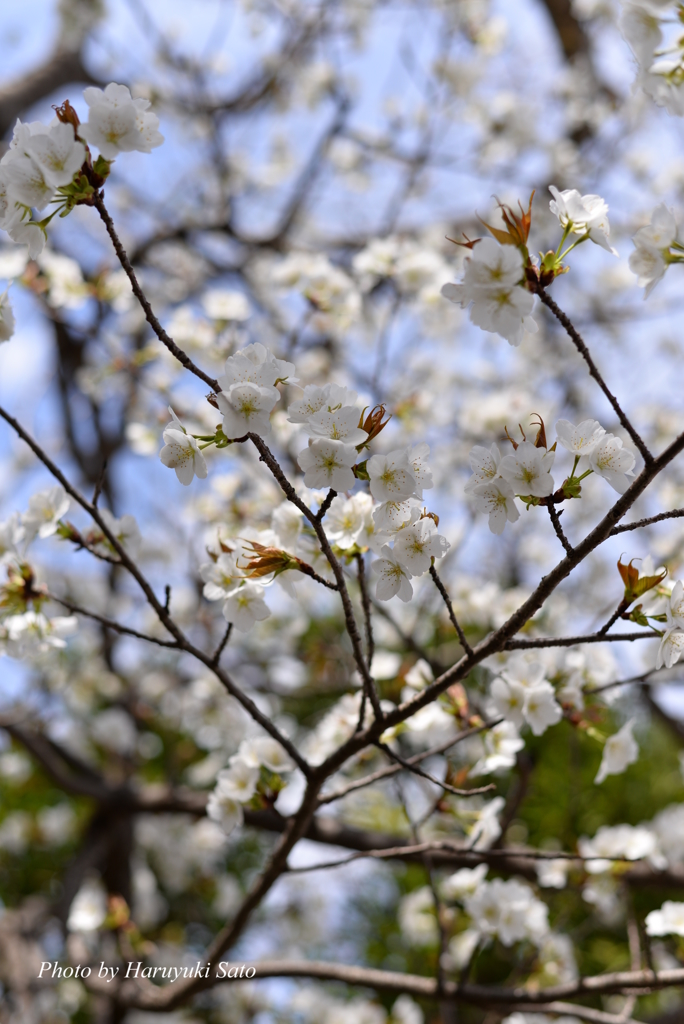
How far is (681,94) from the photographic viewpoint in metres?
0.73

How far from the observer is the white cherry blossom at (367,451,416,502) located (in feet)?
2.57

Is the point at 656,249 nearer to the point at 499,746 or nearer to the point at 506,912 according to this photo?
the point at 499,746

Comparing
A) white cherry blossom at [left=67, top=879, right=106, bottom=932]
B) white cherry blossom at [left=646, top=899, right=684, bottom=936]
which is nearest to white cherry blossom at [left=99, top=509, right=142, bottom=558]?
white cherry blossom at [left=646, top=899, right=684, bottom=936]

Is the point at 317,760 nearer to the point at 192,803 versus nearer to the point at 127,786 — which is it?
the point at 192,803

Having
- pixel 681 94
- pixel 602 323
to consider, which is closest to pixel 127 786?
pixel 681 94

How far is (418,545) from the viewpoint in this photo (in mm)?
839

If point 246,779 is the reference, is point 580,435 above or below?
above

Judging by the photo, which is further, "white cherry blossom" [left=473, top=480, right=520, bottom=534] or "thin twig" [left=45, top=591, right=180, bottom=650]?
"thin twig" [left=45, top=591, right=180, bottom=650]

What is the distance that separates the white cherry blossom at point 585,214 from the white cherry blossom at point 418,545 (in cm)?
39

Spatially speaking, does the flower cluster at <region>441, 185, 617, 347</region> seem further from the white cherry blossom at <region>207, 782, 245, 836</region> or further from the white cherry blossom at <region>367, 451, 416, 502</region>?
the white cherry blossom at <region>207, 782, 245, 836</region>

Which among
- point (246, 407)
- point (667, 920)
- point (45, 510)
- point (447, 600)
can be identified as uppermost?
point (45, 510)

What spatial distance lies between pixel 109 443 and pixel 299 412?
11.1ft

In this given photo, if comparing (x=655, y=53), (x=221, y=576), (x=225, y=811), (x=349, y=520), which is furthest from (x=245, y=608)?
(x=655, y=53)

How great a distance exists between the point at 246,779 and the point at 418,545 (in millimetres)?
590
